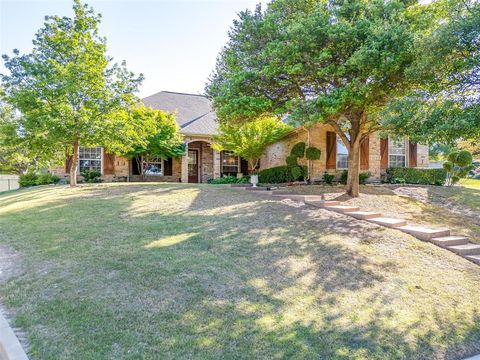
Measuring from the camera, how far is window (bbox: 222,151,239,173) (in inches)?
814

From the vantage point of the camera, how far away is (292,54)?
877cm

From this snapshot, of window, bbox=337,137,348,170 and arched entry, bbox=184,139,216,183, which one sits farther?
arched entry, bbox=184,139,216,183

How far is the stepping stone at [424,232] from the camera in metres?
6.91

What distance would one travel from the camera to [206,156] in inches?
810

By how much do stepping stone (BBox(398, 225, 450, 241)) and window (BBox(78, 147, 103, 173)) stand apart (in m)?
15.5

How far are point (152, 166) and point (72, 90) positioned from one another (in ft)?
29.3

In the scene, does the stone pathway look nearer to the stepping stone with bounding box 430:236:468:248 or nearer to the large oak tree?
the stepping stone with bounding box 430:236:468:248

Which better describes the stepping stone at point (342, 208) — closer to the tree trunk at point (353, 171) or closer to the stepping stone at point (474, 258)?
the tree trunk at point (353, 171)

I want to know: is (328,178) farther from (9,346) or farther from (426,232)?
(9,346)

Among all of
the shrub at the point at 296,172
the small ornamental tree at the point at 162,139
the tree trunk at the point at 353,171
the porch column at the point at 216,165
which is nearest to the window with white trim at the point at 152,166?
the small ornamental tree at the point at 162,139

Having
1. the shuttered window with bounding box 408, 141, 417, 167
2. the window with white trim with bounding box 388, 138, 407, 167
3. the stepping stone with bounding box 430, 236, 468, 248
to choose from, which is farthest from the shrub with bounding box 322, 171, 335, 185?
the stepping stone with bounding box 430, 236, 468, 248

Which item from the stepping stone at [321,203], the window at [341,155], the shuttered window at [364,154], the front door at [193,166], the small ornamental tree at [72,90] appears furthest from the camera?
the front door at [193,166]

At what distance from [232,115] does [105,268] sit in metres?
6.44

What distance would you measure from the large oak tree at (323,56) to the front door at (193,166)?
10.1 meters
